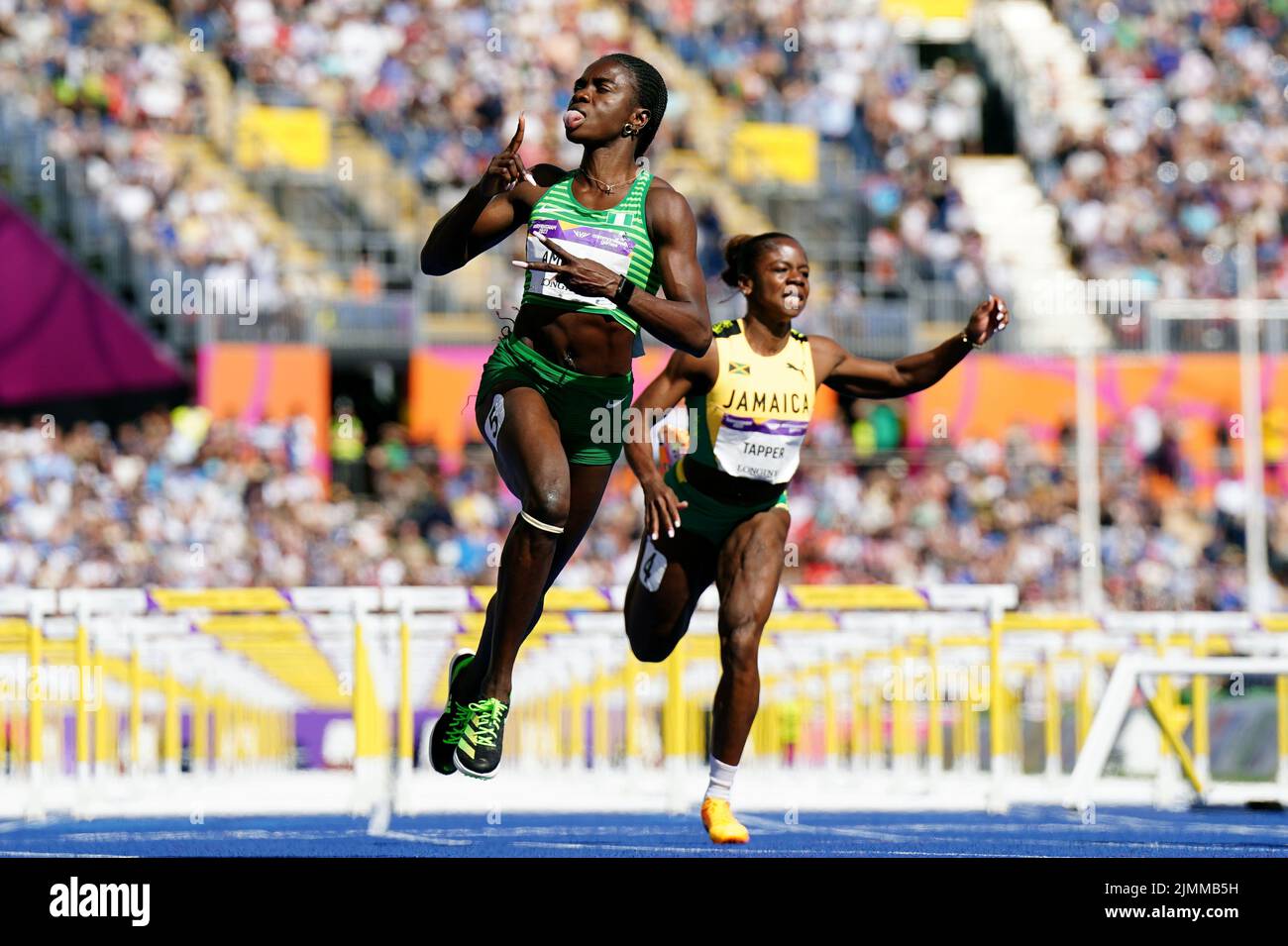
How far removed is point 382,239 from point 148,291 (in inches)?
114

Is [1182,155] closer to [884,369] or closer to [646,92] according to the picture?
[884,369]

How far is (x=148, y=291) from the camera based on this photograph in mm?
26422

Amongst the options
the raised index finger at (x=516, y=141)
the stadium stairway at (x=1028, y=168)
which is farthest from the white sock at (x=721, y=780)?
the stadium stairway at (x=1028, y=168)

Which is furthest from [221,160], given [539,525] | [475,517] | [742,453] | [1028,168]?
[539,525]

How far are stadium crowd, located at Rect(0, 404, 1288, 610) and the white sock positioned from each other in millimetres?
13241

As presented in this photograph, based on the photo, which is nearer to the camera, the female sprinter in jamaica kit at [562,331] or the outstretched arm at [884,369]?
the female sprinter in jamaica kit at [562,331]

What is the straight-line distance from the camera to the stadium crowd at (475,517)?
22.9 meters

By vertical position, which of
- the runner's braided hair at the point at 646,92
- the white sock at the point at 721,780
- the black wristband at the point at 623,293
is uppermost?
the runner's braided hair at the point at 646,92

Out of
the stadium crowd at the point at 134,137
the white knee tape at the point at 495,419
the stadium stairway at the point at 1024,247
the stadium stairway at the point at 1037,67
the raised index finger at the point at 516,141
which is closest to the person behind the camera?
the raised index finger at the point at 516,141

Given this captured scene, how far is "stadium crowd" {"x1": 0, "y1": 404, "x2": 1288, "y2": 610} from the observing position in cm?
2292

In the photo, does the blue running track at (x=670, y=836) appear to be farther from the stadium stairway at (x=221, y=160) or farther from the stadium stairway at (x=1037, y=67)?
the stadium stairway at (x=1037, y=67)

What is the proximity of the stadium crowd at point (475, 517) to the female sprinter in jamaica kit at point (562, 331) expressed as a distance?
46.8 feet

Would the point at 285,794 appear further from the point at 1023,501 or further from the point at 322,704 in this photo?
the point at 1023,501
